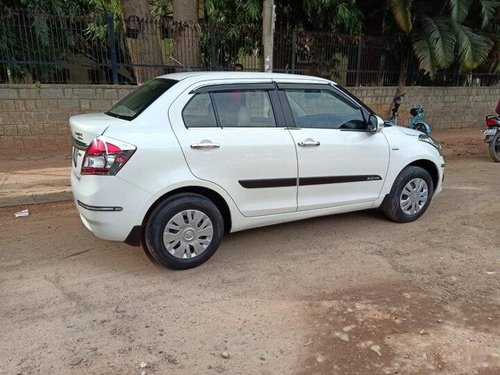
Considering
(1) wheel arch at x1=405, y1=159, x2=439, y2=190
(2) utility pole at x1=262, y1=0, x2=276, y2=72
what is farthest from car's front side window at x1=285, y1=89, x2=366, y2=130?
(2) utility pole at x1=262, y1=0, x2=276, y2=72

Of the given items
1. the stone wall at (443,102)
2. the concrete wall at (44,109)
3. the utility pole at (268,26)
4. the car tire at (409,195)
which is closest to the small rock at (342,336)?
the car tire at (409,195)

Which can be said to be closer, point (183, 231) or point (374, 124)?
point (183, 231)

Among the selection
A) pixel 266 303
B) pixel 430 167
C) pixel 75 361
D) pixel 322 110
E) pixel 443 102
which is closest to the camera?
pixel 75 361

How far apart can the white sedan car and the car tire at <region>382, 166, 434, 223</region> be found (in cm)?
15

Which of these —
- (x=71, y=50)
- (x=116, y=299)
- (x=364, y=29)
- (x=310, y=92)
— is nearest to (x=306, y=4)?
(x=364, y=29)

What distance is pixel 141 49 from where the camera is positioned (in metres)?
8.93

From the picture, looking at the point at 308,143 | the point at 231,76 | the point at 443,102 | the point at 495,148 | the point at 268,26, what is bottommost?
the point at 495,148

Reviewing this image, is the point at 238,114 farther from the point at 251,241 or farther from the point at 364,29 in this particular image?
the point at 364,29

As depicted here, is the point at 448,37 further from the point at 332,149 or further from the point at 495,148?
the point at 332,149

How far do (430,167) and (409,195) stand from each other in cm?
46

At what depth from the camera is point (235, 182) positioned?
3822mm

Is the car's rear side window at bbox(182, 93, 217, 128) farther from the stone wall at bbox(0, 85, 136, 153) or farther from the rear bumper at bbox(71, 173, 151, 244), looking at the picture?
the stone wall at bbox(0, 85, 136, 153)

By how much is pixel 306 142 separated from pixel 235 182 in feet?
2.65

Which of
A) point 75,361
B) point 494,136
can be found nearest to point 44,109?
point 75,361
